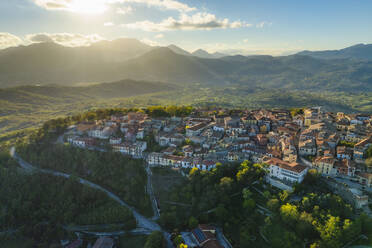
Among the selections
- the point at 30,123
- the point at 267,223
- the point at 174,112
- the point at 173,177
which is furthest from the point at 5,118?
the point at 267,223

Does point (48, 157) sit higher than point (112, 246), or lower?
higher

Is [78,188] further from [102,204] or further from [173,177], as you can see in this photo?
[173,177]

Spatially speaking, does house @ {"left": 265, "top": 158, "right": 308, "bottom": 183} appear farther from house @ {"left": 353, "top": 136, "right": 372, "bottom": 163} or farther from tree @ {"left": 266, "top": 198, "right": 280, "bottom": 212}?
house @ {"left": 353, "top": 136, "right": 372, "bottom": 163}

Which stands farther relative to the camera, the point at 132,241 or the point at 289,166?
the point at 289,166

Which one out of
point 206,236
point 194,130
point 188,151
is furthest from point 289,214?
point 194,130

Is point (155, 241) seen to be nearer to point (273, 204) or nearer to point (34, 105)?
point (273, 204)

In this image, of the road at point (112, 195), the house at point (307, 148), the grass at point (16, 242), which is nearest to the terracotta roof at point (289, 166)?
the house at point (307, 148)
